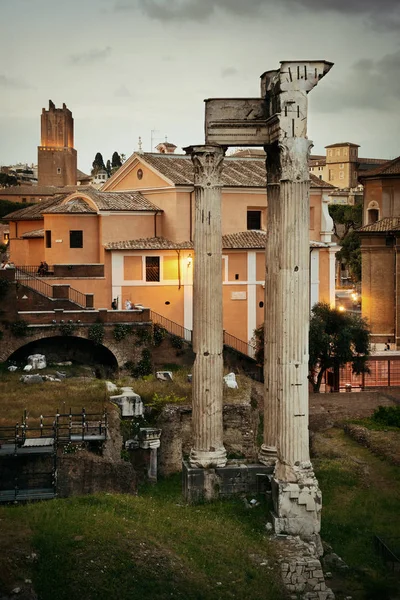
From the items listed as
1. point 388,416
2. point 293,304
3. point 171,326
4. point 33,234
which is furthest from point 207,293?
point 33,234

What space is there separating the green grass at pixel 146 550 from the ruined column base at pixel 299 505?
0.44 m

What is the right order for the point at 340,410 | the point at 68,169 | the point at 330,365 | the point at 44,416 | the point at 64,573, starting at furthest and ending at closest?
the point at 68,169 < the point at 330,365 < the point at 340,410 < the point at 44,416 < the point at 64,573

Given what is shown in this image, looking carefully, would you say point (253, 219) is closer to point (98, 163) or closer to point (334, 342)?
point (334, 342)

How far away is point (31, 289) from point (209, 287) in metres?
14.8

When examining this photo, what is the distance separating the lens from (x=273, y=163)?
16.4 m

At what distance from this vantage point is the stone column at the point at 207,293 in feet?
51.9

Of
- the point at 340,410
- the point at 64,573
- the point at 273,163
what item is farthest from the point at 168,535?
the point at 340,410

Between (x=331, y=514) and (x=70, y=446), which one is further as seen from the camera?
(x=70, y=446)

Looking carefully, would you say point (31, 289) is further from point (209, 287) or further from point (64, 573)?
point (64, 573)

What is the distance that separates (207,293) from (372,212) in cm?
3110

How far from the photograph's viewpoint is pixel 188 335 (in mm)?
32438

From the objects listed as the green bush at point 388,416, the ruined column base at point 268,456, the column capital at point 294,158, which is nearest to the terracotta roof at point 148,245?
the green bush at point 388,416

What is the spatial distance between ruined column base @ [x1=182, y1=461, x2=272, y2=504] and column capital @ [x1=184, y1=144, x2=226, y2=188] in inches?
187

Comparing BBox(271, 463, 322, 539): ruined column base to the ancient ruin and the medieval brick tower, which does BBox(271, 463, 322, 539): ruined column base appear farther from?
the medieval brick tower
